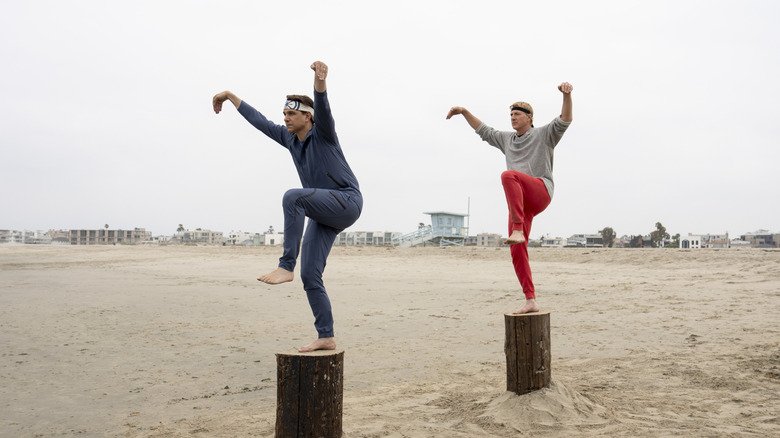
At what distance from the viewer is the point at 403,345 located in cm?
775

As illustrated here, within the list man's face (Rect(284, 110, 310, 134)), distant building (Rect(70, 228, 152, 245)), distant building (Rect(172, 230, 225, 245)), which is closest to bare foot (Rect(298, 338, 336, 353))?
man's face (Rect(284, 110, 310, 134))

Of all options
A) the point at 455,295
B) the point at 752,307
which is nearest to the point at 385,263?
the point at 455,295

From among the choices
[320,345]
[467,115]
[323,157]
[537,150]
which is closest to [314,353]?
[320,345]

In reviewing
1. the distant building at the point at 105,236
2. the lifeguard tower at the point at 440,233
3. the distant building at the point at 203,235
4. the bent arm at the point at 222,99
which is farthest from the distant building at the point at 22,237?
the bent arm at the point at 222,99

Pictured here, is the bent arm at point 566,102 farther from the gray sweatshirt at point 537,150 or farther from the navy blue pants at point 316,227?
the navy blue pants at point 316,227

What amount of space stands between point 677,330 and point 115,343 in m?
8.06

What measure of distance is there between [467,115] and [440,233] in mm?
38943

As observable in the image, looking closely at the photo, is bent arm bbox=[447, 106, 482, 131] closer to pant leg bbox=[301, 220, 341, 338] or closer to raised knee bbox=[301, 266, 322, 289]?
pant leg bbox=[301, 220, 341, 338]

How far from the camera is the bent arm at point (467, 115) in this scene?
561cm

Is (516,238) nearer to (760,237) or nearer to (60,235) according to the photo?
(760,237)

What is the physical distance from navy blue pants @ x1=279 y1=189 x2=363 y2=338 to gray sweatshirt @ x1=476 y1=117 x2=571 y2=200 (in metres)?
1.93

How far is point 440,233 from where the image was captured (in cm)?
4444

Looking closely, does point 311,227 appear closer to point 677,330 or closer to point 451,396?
point 451,396

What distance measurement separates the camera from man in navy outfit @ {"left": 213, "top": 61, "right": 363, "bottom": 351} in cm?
365
